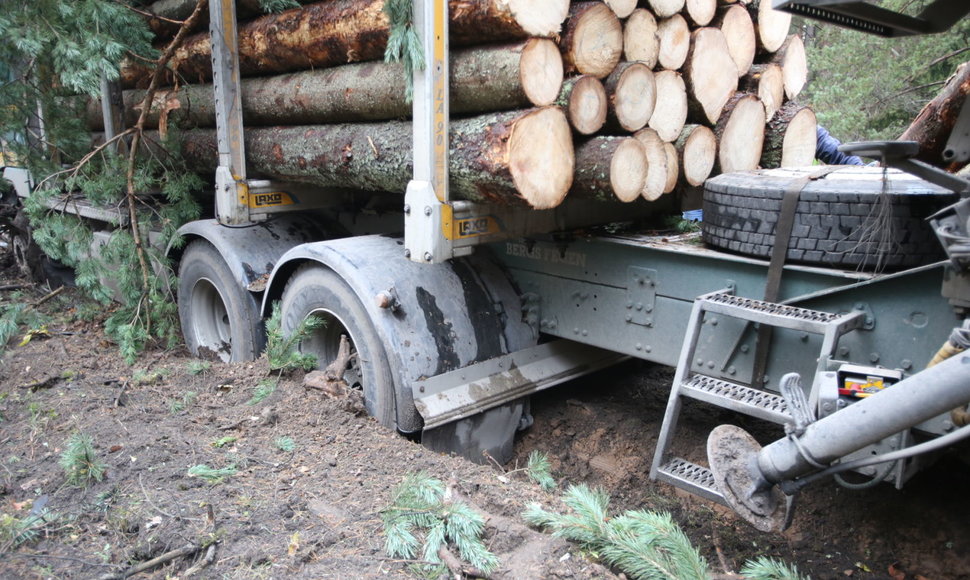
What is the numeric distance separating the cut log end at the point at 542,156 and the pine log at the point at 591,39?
29cm

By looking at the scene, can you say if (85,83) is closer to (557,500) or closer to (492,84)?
(492,84)

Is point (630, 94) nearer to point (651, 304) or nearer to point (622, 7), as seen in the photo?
point (622, 7)

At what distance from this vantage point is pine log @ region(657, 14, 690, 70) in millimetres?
3742

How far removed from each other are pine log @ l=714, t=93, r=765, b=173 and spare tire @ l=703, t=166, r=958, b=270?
2.66ft

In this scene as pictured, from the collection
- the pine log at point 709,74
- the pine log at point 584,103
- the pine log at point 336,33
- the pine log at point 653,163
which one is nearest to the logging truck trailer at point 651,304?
the pine log at point 336,33

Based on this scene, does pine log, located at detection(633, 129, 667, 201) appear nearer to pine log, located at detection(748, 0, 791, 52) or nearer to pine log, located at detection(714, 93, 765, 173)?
pine log, located at detection(714, 93, 765, 173)

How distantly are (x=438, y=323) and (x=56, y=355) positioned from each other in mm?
3134

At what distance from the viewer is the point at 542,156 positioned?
3.26 metres

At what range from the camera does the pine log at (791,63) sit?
4539mm

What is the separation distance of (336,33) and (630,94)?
1.74 meters

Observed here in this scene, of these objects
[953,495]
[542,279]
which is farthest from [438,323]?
[953,495]

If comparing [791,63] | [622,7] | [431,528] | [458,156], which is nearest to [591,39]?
[622,7]

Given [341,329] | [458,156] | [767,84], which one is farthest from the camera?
[341,329]

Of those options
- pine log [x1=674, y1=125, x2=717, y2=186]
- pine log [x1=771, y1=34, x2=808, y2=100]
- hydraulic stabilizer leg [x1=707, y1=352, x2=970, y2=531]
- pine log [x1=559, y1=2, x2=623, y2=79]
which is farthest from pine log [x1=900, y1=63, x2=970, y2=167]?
pine log [x1=771, y1=34, x2=808, y2=100]
